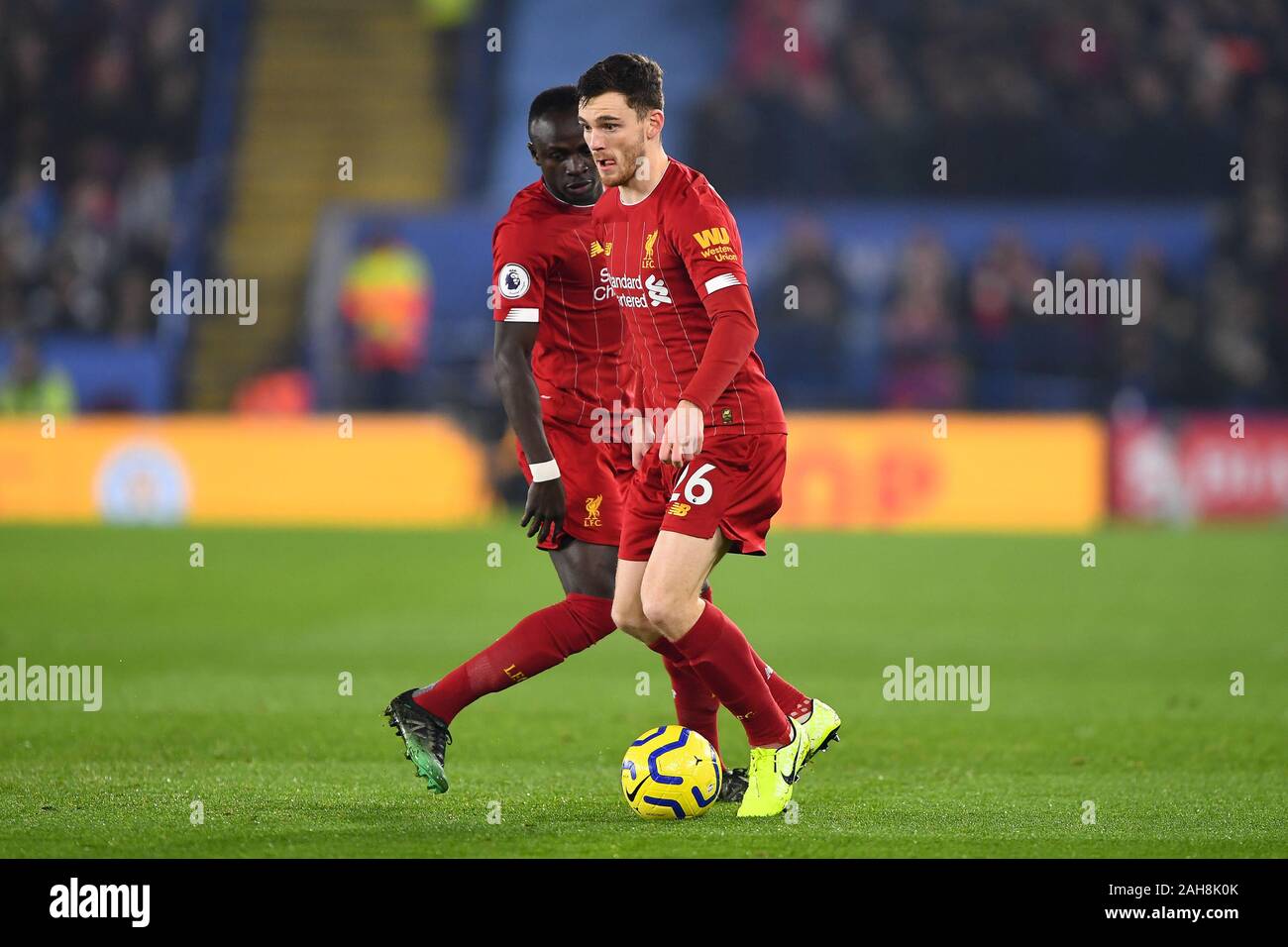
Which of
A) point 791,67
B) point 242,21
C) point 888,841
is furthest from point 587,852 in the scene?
point 242,21

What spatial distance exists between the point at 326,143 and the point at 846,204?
29.1 feet

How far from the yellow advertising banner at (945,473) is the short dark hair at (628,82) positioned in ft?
40.5

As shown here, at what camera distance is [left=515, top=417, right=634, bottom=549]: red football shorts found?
6.13 metres

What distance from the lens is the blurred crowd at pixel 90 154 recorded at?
72.1 ft

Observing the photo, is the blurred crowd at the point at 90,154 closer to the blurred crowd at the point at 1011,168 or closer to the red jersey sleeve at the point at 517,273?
the blurred crowd at the point at 1011,168

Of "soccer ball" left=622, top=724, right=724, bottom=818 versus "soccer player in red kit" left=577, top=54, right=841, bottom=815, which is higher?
"soccer player in red kit" left=577, top=54, right=841, bottom=815

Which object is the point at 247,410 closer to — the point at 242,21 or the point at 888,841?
the point at 242,21

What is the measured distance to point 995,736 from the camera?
7.61 m
